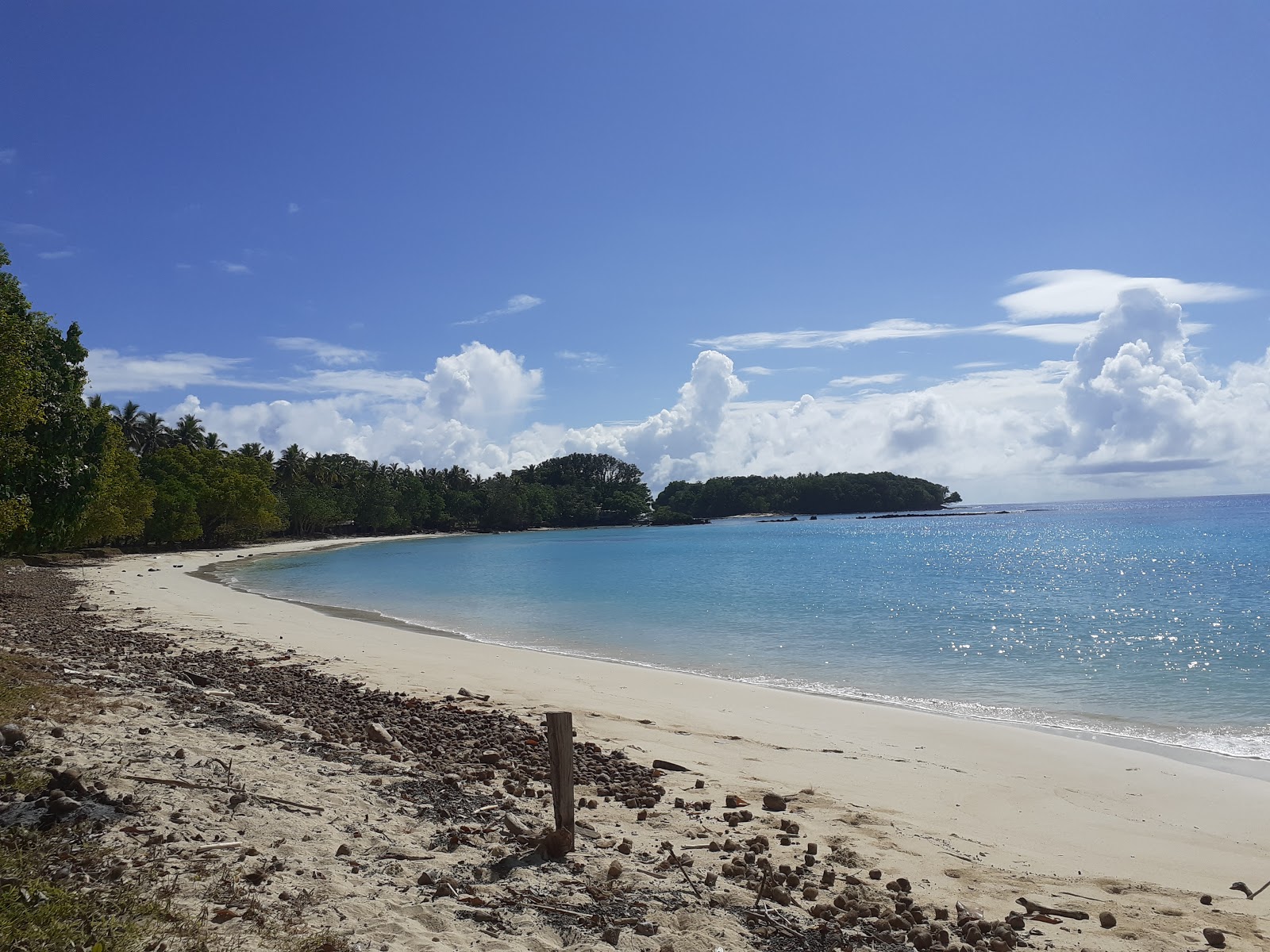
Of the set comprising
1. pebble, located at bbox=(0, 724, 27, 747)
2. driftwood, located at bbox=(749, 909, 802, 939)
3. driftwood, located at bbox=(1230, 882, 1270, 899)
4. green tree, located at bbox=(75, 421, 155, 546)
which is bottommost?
driftwood, located at bbox=(1230, 882, 1270, 899)

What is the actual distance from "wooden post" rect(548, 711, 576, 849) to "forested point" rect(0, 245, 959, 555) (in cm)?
1538

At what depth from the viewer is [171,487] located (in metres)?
63.5

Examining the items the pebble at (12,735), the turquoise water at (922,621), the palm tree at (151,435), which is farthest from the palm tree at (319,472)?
the pebble at (12,735)

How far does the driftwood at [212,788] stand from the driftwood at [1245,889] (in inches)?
294

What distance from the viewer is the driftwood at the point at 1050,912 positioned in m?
5.51

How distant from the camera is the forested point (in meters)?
19.8

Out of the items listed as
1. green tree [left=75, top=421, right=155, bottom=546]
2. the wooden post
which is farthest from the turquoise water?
the wooden post

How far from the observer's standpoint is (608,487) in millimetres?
198000

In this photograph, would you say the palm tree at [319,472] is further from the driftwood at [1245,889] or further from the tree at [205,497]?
the driftwood at [1245,889]

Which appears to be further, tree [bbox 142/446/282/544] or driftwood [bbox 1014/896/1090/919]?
tree [bbox 142/446/282/544]

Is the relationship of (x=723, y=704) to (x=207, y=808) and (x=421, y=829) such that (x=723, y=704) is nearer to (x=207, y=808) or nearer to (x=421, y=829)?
(x=421, y=829)

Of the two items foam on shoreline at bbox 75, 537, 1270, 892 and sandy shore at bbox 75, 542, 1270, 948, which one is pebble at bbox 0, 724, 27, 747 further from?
foam on shoreline at bbox 75, 537, 1270, 892

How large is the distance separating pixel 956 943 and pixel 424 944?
3.32 meters

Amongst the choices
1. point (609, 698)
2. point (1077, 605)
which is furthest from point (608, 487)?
point (609, 698)
